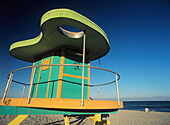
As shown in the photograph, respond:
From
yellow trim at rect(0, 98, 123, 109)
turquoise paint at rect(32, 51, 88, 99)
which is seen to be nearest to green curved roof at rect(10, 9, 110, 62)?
turquoise paint at rect(32, 51, 88, 99)

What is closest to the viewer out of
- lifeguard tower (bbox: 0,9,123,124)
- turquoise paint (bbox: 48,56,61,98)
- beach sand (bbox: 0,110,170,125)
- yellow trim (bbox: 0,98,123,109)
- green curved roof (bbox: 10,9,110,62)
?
yellow trim (bbox: 0,98,123,109)

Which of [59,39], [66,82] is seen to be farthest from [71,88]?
[59,39]

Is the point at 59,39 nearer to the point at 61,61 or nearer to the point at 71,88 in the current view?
the point at 61,61

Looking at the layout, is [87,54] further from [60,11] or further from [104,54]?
[60,11]

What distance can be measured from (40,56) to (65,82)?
2624 mm

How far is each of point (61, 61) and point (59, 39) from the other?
105 cm

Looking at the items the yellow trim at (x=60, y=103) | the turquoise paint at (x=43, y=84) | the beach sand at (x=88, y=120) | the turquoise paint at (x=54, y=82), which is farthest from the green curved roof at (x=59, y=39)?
the beach sand at (x=88, y=120)

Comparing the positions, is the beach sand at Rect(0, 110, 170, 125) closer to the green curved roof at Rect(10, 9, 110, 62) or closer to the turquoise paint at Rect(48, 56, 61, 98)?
the turquoise paint at Rect(48, 56, 61, 98)

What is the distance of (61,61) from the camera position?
531 cm

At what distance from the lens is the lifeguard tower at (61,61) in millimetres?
3080

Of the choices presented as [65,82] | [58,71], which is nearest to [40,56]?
[58,71]

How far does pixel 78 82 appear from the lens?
18.1ft

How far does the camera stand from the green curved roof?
3.56 meters

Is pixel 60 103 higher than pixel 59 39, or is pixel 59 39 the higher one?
pixel 59 39
